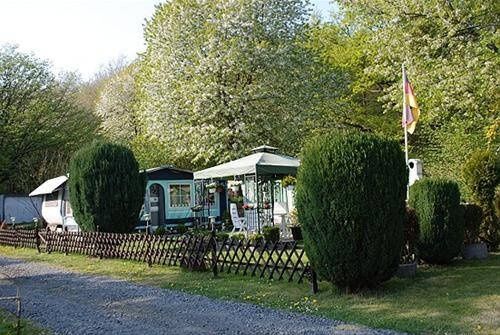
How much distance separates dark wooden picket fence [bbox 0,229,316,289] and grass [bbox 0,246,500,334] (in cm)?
22

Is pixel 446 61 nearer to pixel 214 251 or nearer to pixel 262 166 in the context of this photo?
pixel 262 166

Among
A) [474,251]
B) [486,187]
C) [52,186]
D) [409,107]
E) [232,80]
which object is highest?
[232,80]

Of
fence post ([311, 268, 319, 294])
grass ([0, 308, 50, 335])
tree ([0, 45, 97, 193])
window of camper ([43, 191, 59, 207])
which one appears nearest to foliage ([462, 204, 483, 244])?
fence post ([311, 268, 319, 294])

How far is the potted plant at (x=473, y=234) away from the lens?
10.5 metres

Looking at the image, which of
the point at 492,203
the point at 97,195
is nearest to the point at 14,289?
the point at 97,195

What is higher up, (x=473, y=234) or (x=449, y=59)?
(x=449, y=59)

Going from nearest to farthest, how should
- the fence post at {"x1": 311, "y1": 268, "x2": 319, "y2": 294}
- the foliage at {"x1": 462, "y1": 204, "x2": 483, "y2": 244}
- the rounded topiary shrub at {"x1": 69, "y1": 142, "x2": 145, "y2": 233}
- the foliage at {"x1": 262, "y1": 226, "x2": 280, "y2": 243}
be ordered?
the fence post at {"x1": 311, "y1": 268, "x2": 319, "y2": 294} < the foliage at {"x1": 462, "y1": 204, "x2": 483, "y2": 244} < the foliage at {"x1": 262, "y1": 226, "x2": 280, "y2": 243} < the rounded topiary shrub at {"x1": 69, "y1": 142, "x2": 145, "y2": 233}

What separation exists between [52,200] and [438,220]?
59.3ft

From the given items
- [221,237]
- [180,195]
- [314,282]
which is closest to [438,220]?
[314,282]

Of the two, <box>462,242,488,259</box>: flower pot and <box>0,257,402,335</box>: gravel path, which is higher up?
<box>462,242,488,259</box>: flower pot

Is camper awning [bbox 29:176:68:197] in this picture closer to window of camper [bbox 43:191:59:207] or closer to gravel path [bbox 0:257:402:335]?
window of camper [bbox 43:191:59:207]

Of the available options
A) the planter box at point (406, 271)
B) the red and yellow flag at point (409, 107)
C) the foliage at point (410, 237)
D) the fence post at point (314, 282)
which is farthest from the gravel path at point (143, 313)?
the red and yellow flag at point (409, 107)

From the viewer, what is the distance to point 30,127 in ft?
98.5

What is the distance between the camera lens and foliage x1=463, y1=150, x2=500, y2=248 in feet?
37.1
